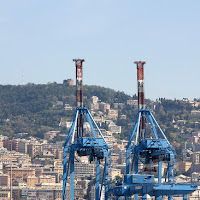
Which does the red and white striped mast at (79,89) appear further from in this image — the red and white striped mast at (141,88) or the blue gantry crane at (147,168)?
the red and white striped mast at (141,88)

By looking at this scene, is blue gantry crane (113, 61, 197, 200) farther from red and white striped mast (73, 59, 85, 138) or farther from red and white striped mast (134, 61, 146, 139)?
red and white striped mast (73, 59, 85, 138)

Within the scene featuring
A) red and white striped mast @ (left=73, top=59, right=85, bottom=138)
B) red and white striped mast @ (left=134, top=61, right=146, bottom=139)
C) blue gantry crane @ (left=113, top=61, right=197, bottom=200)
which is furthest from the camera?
red and white striped mast @ (left=134, top=61, right=146, bottom=139)

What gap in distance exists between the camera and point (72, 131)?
156500 millimetres

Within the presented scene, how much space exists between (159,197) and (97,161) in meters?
11.9

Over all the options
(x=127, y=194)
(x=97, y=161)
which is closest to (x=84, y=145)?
(x=97, y=161)

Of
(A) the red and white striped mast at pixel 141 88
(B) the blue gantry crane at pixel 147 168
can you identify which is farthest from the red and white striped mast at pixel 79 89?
(A) the red and white striped mast at pixel 141 88

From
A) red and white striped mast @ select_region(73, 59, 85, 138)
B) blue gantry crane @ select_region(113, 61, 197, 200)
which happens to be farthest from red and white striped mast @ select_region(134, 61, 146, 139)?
red and white striped mast @ select_region(73, 59, 85, 138)

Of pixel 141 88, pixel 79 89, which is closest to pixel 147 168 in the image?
pixel 141 88

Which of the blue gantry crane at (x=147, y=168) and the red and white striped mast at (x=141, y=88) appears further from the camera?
the red and white striped mast at (x=141, y=88)

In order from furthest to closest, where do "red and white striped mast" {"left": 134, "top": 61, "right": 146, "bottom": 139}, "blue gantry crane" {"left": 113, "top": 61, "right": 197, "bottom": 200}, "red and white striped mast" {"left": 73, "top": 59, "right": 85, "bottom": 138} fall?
"red and white striped mast" {"left": 134, "top": 61, "right": 146, "bottom": 139}, "red and white striped mast" {"left": 73, "top": 59, "right": 85, "bottom": 138}, "blue gantry crane" {"left": 113, "top": 61, "right": 197, "bottom": 200}

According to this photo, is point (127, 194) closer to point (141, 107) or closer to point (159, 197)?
point (159, 197)

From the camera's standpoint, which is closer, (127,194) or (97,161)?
(127,194)

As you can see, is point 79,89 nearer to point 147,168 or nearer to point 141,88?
point 141,88

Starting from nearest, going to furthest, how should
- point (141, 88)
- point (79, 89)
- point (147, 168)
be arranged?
point (147, 168) < point (79, 89) < point (141, 88)
